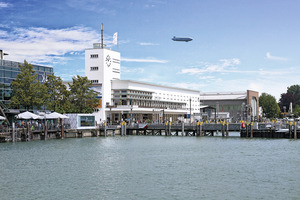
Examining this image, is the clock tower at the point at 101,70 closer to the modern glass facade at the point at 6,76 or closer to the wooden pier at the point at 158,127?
the wooden pier at the point at 158,127

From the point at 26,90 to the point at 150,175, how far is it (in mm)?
54446

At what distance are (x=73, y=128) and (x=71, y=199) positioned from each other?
65951mm

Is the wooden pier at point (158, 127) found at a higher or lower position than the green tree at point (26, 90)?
lower

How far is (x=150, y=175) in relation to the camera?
4003 cm

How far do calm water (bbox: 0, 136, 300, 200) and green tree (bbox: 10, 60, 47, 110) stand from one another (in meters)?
29.2

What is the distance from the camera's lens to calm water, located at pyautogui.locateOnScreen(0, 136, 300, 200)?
32312 millimetres

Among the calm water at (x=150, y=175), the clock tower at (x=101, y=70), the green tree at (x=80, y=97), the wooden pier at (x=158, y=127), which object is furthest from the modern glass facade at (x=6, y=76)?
the clock tower at (x=101, y=70)

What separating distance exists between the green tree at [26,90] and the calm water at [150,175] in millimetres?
29159

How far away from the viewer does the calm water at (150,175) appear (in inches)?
1272

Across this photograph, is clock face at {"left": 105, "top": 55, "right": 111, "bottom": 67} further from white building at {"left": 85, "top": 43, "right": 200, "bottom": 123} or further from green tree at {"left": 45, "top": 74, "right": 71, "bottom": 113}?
green tree at {"left": 45, "top": 74, "right": 71, "bottom": 113}

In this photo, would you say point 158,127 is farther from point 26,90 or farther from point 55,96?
point 26,90

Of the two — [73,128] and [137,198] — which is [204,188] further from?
[73,128]

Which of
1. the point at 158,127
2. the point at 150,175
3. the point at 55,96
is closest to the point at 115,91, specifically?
the point at 158,127

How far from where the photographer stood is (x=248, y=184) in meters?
35.3
